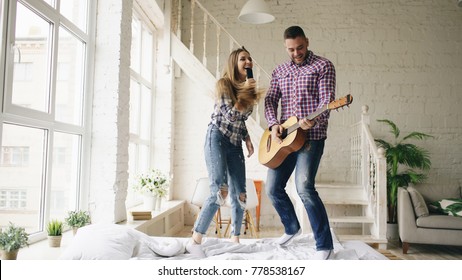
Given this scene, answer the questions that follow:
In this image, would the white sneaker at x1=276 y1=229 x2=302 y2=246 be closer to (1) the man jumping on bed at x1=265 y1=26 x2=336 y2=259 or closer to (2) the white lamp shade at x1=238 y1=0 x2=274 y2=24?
(1) the man jumping on bed at x1=265 y1=26 x2=336 y2=259

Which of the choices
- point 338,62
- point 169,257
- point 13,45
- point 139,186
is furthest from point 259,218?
point 13,45

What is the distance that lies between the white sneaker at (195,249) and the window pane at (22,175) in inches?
42.0

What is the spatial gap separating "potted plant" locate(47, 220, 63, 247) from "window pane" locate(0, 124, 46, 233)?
0.17 metres

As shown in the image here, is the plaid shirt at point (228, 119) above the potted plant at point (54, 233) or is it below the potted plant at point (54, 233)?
above

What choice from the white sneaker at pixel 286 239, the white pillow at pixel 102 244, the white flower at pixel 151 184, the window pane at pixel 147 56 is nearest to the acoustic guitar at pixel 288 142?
the white sneaker at pixel 286 239

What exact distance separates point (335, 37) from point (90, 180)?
411 centimetres

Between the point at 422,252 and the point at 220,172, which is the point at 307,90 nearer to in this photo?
the point at 220,172

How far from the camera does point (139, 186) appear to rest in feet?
13.4

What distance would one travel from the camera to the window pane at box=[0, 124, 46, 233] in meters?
2.28

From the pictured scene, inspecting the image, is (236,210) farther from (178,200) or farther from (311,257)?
(178,200)

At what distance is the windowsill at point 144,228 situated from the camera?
230 centimetres

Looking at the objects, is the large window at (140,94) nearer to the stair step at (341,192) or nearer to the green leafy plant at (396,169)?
the stair step at (341,192)

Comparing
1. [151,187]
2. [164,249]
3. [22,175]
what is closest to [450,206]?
[151,187]

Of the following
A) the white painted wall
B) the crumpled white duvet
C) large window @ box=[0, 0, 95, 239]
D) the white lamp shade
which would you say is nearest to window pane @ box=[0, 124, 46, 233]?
large window @ box=[0, 0, 95, 239]
